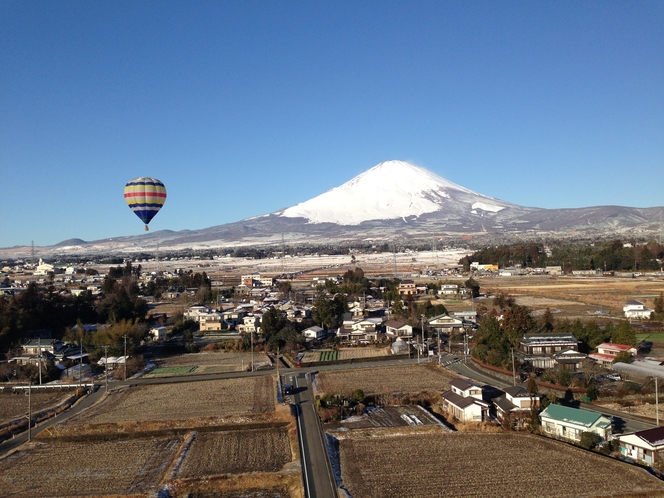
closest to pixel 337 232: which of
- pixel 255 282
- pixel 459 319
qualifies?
pixel 255 282

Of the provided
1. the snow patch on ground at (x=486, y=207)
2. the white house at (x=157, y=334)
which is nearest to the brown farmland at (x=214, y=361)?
the white house at (x=157, y=334)

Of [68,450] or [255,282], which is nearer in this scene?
[68,450]

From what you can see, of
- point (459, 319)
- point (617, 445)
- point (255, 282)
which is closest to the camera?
point (617, 445)

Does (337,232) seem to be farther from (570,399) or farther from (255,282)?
(570,399)

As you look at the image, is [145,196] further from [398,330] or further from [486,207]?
[486,207]

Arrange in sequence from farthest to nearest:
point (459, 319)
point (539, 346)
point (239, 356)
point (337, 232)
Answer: point (337, 232)
point (459, 319)
point (239, 356)
point (539, 346)

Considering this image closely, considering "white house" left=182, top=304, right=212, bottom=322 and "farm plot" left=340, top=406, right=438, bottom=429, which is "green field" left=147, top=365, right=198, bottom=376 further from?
"white house" left=182, top=304, right=212, bottom=322

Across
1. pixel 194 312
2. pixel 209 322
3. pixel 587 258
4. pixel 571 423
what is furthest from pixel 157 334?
pixel 587 258
